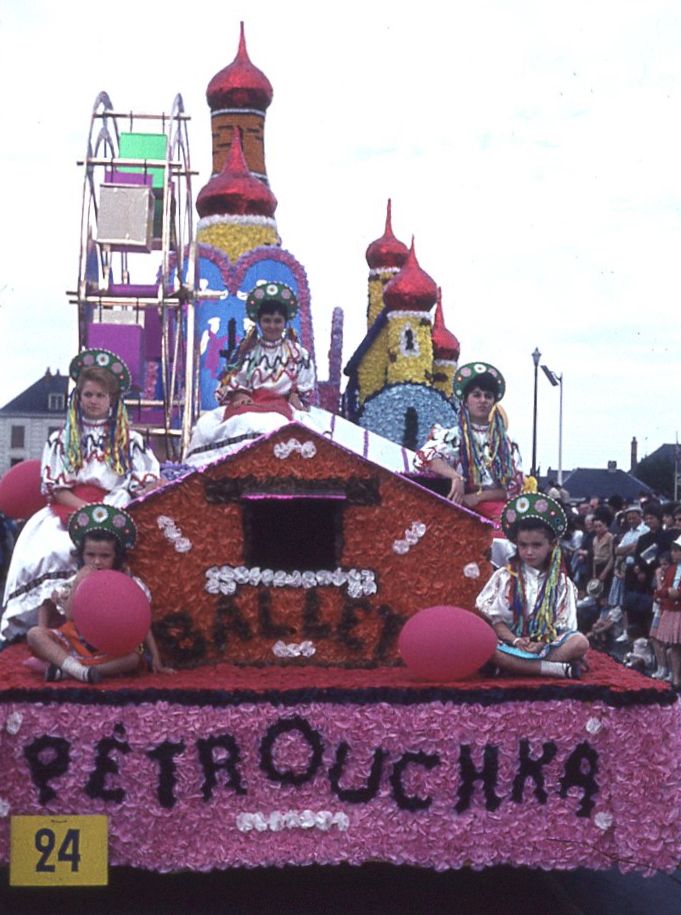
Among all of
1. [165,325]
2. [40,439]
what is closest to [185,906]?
[165,325]

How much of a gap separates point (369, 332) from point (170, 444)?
45.9 feet

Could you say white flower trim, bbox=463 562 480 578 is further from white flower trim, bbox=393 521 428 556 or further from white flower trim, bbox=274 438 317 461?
white flower trim, bbox=274 438 317 461

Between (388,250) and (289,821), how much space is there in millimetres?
24409

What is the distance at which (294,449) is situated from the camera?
545cm

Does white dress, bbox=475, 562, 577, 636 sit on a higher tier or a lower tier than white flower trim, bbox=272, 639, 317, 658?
higher

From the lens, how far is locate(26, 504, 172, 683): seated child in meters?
4.94

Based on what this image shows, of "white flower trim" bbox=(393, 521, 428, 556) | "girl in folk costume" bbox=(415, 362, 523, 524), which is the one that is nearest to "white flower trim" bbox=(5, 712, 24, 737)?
"white flower trim" bbox=(393, 521, 428, 556)

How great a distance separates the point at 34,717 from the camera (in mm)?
4629

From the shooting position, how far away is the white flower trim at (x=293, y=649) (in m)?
5.43

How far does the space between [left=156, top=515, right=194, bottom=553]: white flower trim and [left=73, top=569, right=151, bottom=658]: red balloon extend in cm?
47

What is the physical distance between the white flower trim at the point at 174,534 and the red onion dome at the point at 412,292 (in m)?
19.2

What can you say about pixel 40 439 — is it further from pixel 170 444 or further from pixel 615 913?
pixel 615 913

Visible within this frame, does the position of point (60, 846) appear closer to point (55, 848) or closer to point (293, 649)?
point (55, 848)

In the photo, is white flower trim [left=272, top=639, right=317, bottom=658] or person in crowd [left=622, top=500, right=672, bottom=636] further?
person in crowd [left=622, top=500, right=672, bottom=636]
